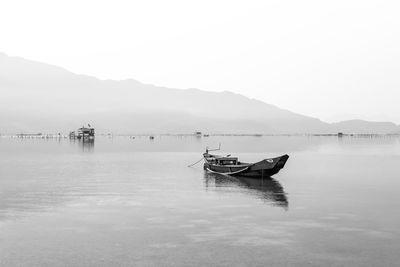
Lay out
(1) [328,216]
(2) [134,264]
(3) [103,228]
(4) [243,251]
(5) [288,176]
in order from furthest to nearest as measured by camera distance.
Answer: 1. (5) [288,176]
2. (1) [328,216]
3. (3) [103,228]
4. (4) [243,251]
5. (2) [134,264]

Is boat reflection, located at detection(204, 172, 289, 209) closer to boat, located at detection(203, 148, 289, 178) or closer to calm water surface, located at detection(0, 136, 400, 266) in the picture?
calm water surface, located at detection(0, 136, 400, 266)

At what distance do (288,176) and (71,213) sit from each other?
3504 cm

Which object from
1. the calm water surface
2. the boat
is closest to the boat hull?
the boat

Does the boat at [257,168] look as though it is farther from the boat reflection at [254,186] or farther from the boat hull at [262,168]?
the boat reflection at [254,186]

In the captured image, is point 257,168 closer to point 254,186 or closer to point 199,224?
point 254,186

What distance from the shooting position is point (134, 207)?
116 ft

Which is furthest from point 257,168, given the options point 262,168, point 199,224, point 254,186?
point 199,224

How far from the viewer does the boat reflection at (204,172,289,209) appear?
40.0 meters

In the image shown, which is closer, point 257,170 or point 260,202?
point 260,202

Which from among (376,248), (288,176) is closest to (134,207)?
(376,248)

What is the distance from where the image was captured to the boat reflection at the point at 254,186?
4000 cm

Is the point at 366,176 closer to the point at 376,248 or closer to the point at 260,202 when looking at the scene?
the point at 260,202

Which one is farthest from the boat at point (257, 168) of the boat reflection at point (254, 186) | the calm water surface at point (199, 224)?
the calm water surface at point (199, 224)

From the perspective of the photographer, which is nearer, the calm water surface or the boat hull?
the calm water surface
